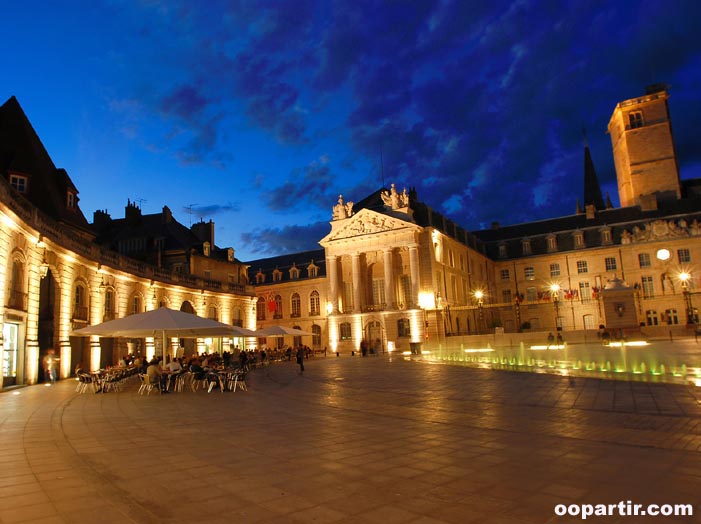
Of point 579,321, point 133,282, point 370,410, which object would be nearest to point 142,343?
point 133,282

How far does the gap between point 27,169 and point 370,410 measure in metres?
24.5

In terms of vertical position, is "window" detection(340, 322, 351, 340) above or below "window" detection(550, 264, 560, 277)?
below

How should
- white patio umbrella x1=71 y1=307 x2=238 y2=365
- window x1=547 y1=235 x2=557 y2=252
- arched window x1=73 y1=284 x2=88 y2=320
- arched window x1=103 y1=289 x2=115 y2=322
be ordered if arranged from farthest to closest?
window x1=547 y1=235 x2=557 y2=252 < arched window x1=103 y1=289 x2=115 y2=322 < arched window x1=73 y1=284 x2=88 y2=320 < white patio umbrella x1=71 y1=307 x2=238 y2=365

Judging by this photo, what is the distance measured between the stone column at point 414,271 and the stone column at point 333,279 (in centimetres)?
916

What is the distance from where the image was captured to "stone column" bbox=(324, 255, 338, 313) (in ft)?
187

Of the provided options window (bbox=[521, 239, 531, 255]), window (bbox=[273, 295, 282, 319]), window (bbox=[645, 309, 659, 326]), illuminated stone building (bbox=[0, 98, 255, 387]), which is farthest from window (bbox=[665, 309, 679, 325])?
illuminated stone building (bbox=[0, 98, 255, 387])

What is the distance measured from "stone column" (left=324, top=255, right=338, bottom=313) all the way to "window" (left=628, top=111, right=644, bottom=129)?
46602 millimetres

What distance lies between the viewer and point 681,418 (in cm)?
951

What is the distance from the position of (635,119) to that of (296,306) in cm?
5344

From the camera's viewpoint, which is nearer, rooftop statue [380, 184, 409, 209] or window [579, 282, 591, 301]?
rooftop statue [380, 184, 409, 209]

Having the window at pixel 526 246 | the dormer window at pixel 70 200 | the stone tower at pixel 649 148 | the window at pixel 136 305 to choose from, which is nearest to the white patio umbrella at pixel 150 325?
the window at pixel 136 305

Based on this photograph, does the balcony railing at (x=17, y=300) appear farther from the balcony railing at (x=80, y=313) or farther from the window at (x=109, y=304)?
the window at (x=109, y=304)

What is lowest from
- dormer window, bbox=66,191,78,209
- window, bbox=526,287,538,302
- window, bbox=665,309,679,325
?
window, bbox=665,309,679,325

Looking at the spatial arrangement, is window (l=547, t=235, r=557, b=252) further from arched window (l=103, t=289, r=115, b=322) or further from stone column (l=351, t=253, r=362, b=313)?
arched window (l=103, t=289, r=115, b=322)
